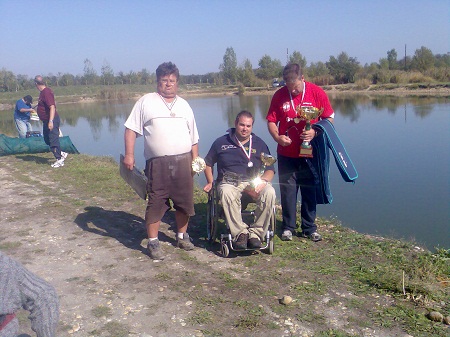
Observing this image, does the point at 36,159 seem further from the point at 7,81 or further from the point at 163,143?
the point at 7,81

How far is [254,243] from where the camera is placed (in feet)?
14.9

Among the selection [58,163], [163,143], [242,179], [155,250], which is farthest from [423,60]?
[155,250]

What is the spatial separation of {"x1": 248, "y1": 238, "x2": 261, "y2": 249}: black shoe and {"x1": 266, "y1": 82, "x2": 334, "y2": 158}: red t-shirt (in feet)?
3.34

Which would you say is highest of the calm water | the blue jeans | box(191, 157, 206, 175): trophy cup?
the blue jeans

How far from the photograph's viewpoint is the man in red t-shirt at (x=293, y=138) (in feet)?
15.8

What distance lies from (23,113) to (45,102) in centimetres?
375

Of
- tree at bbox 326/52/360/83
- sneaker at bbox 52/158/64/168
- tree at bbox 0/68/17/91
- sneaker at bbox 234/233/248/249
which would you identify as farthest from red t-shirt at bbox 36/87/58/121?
tree at bbox 0/68/17/91

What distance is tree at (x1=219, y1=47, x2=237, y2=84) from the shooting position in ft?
188

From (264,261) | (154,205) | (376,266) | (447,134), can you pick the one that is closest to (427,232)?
(376,266)

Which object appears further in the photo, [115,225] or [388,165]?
[388,165]

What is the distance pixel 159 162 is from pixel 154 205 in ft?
1.43

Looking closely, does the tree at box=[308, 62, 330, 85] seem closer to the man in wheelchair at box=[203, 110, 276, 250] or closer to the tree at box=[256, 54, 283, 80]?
the tree at box=[256, 54, 283, 80]

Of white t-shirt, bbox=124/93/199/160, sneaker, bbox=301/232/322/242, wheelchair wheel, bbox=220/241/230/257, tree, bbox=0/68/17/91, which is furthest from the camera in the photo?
tree, bbox=0/68/17/91

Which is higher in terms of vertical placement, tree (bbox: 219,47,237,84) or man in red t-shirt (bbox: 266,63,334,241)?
tree (bbox: 219,47,237,84)
